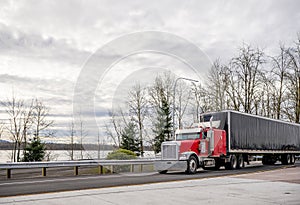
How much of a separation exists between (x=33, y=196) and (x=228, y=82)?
38.4 m

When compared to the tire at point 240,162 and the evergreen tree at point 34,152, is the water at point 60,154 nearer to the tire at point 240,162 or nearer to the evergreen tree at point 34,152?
the evergreen tree at point 34,152

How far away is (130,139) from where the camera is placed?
1478 inches

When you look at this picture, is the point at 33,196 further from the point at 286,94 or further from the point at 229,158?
the point at 286,94

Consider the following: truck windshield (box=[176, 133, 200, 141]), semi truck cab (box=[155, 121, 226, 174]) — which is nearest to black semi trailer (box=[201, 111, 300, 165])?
semi truck cab (box=[155, 121, 226, 174])

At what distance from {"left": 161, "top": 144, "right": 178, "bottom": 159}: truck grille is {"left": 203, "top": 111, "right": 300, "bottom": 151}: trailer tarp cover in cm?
427

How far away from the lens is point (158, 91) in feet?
146

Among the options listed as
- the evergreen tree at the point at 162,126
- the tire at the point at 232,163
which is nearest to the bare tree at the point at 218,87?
the evergreen tree at the point at 162,126

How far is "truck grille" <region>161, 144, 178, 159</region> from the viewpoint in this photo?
20333 millimetres

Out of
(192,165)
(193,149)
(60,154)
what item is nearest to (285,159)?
(193,149)

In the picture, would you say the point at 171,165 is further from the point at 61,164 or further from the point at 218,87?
the point at 218,87

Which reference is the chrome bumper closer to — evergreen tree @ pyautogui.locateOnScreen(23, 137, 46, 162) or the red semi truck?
the red semi truck

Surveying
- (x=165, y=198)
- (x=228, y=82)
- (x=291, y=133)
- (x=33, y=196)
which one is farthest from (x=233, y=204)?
Answer: (x=228, y=82)

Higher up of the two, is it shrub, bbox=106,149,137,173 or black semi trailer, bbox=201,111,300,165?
black semi trailer, bbox=201,111,300,165

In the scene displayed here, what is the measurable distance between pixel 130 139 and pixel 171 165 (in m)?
18.1
